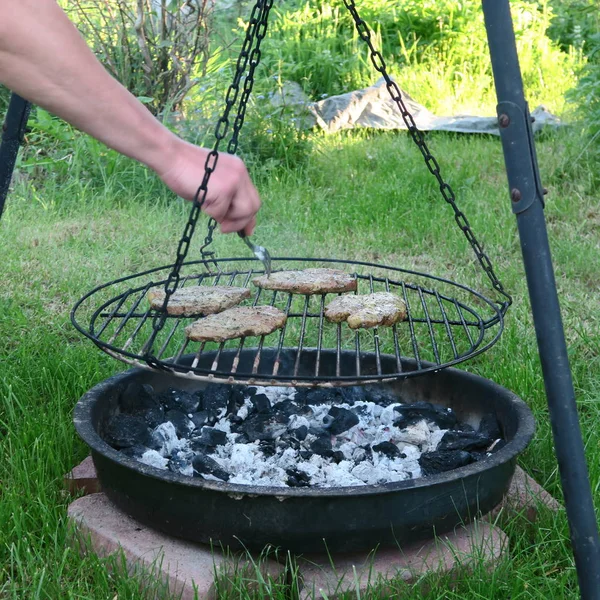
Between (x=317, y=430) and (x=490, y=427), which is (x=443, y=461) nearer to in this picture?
(x=490, y=427)

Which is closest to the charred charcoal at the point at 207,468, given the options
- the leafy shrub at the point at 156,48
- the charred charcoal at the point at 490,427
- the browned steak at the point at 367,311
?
the browned steak at the point at 367,311

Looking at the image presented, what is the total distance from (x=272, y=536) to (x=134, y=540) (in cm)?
36

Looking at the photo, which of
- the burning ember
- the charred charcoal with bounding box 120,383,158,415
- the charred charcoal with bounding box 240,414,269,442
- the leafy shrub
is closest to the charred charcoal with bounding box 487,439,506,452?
the burning ember

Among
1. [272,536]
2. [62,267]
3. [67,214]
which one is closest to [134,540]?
[272,536]

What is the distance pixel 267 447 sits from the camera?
2.22 m

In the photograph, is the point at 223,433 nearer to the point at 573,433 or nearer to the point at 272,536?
the point at 272,536

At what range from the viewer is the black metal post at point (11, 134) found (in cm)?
230

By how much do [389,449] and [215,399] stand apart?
0.58 metres

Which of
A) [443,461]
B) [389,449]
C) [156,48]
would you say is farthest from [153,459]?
[156,48]

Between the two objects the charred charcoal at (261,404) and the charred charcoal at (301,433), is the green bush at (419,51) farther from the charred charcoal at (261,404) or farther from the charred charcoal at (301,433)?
the charred charcoal at (301,433)

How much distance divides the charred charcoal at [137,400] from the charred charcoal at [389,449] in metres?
0.69

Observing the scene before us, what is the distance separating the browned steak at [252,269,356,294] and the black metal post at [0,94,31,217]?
0.83 meters

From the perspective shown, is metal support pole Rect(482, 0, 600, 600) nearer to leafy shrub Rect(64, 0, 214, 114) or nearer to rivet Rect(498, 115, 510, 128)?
rivet Rect(498, 115, 510, 128)

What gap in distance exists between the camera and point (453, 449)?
2.14 m
